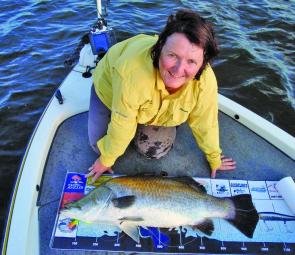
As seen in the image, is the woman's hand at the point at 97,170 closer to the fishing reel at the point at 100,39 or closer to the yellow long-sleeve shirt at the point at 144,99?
the yellow long-sleeve shirt at the point at 144,99

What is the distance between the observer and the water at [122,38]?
17.0ft

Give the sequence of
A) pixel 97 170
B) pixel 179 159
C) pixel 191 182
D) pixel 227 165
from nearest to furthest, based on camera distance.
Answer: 1. pixel 191 182
2. pixel 97 170
3. pixel 227 165
4. pixel 179 159

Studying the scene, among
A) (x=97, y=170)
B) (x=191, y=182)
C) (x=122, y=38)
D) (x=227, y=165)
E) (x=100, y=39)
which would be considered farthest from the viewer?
(x=122, y=38)

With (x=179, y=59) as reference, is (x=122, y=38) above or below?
below

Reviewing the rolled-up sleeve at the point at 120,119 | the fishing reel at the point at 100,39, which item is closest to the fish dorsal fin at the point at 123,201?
the rolled-up sleeve at the point at 120,119

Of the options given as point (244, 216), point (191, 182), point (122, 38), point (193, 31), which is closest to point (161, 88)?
point (193, 31)

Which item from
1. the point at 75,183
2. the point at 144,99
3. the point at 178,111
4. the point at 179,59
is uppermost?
the point at 179,59

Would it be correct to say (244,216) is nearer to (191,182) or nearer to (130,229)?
(191,182)

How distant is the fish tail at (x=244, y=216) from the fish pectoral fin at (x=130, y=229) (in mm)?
755

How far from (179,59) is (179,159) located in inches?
52.9

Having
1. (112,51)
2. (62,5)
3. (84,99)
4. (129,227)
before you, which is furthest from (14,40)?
(129,227)

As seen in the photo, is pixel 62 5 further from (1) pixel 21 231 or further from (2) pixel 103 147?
(1) pixel 21 231

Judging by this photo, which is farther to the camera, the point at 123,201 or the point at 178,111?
the point at 178,111

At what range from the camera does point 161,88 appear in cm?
294
